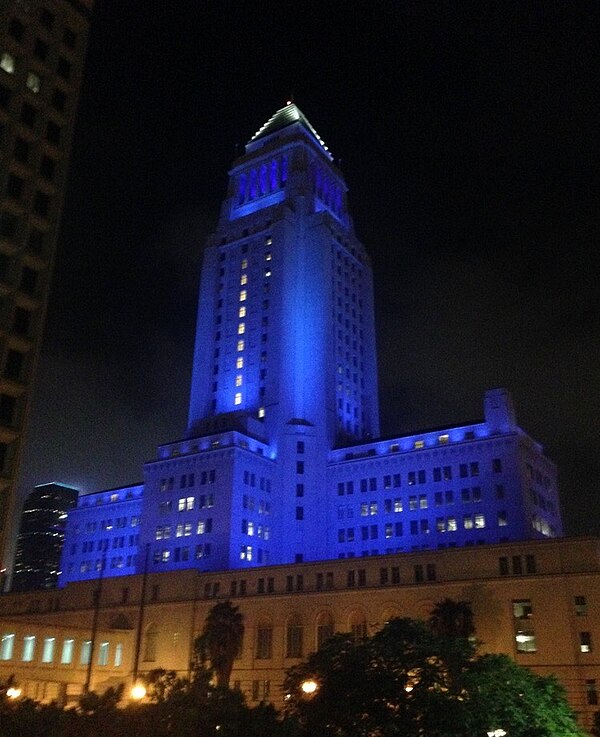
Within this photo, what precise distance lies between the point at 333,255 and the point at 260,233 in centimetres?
1352

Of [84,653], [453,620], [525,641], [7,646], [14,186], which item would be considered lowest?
[84,653]

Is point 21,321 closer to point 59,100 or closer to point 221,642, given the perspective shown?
point 59,100

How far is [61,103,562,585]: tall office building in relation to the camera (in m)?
99.9

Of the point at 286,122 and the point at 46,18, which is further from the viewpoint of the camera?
the point at 286,122

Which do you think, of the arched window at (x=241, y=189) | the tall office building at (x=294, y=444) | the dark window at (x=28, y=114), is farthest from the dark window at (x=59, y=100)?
the arched window at (x=241, y=189)

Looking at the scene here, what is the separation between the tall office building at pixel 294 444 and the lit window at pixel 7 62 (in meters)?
53.1

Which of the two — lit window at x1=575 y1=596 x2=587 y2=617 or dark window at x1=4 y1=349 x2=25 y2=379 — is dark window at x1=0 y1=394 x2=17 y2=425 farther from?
lit window at x1=575 y1=596 x2=587 y2=617

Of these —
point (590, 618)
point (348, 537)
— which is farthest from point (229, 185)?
point (590, 618)

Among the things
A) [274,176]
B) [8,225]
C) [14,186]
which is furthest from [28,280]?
[274,176]

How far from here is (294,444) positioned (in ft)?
364

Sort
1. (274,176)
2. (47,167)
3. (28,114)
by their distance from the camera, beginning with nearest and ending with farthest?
(28,114) → (47,167) → (274,176)

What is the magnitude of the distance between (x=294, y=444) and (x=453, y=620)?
50145mm

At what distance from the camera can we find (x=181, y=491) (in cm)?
10719

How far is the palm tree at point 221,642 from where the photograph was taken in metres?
68.3
